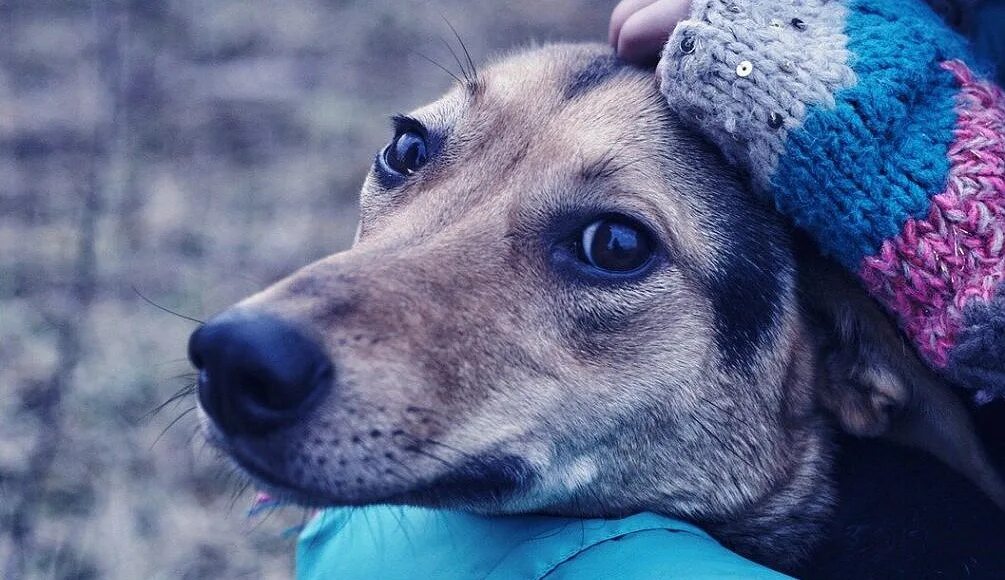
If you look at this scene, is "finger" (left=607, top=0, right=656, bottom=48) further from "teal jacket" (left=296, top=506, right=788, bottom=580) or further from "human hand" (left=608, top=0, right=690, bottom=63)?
A: "teal jacket" (left=296, top=506, right=788, bottom=580)

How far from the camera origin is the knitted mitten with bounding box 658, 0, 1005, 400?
96.6 inches

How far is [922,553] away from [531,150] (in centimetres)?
169

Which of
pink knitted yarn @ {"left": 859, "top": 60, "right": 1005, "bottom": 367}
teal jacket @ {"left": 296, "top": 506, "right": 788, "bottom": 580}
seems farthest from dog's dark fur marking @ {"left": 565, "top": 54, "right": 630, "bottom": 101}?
teal jacket @ {"left": 296, "top": 506, "right": 788, "bottom": 580}

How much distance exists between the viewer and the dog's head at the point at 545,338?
235cm

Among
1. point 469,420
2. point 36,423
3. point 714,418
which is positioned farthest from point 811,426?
point 36,423

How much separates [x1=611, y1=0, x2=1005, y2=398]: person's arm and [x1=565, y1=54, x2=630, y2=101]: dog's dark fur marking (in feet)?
1.55

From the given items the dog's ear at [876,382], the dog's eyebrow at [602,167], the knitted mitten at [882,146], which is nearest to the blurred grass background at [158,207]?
the knitted mitten at [882,146]

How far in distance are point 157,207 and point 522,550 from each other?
15.9 feet

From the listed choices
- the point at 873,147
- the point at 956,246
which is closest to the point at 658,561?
the point at 956,246

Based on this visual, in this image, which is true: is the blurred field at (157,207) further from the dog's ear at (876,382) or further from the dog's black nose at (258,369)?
the dog's ear at (876,382)

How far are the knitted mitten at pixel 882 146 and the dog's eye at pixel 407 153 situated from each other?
0.98 metres

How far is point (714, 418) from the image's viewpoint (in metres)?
2.88

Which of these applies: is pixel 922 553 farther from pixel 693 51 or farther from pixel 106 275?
pixel 106 275

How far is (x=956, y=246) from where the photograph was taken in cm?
245
